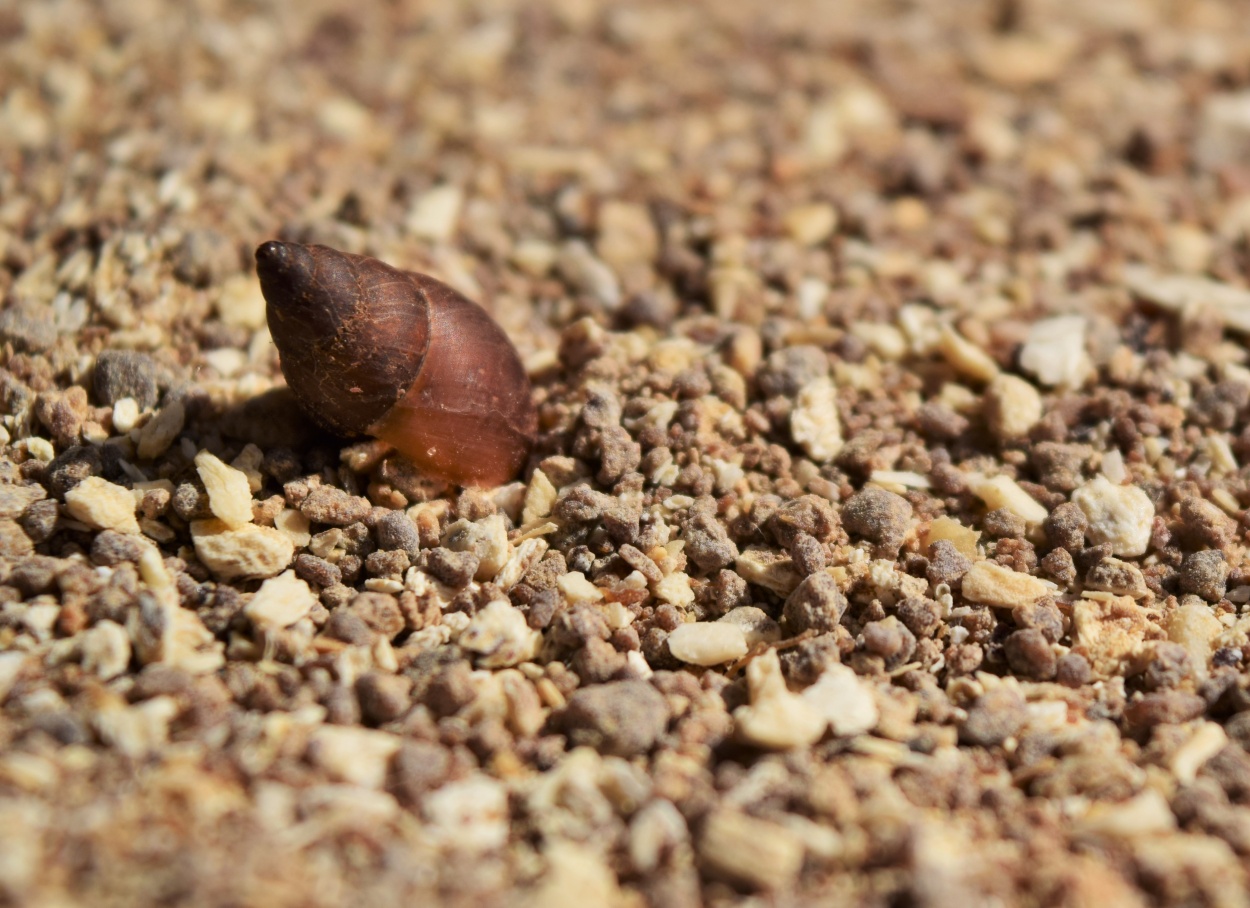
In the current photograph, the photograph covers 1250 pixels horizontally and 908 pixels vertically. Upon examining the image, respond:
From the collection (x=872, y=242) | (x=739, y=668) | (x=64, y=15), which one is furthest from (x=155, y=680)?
(x=64, y=15)

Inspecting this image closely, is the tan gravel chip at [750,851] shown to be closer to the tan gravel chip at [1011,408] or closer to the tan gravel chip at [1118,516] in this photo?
the tan gravel chip at [1118,516]

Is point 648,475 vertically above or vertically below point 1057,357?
below

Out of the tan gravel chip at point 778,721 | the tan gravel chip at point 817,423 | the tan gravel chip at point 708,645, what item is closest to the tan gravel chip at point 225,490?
the tan gravel chip at point 708,645

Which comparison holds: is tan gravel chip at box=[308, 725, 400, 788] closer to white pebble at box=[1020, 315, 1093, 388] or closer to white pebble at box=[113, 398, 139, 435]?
white pebble at box=[113, 398, 139, 435]

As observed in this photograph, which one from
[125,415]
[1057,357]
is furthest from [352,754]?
[1057,357]

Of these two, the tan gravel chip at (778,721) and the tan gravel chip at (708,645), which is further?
the tan gravel chip at (708,645)

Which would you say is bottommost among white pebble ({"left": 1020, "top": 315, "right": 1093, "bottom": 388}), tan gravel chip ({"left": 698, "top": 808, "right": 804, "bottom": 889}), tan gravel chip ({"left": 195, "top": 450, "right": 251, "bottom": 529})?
tan gravel chip ({"left": 698, "top": 808, "right": 804, "bottom": 889})

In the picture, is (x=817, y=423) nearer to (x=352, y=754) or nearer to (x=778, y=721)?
(x=778, y=721)

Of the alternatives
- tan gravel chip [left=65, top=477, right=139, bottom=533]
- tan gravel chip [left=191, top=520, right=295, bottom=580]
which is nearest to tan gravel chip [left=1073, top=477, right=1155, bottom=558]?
tan gravel chip [left=191, top=520, right=295, bottom=580]
